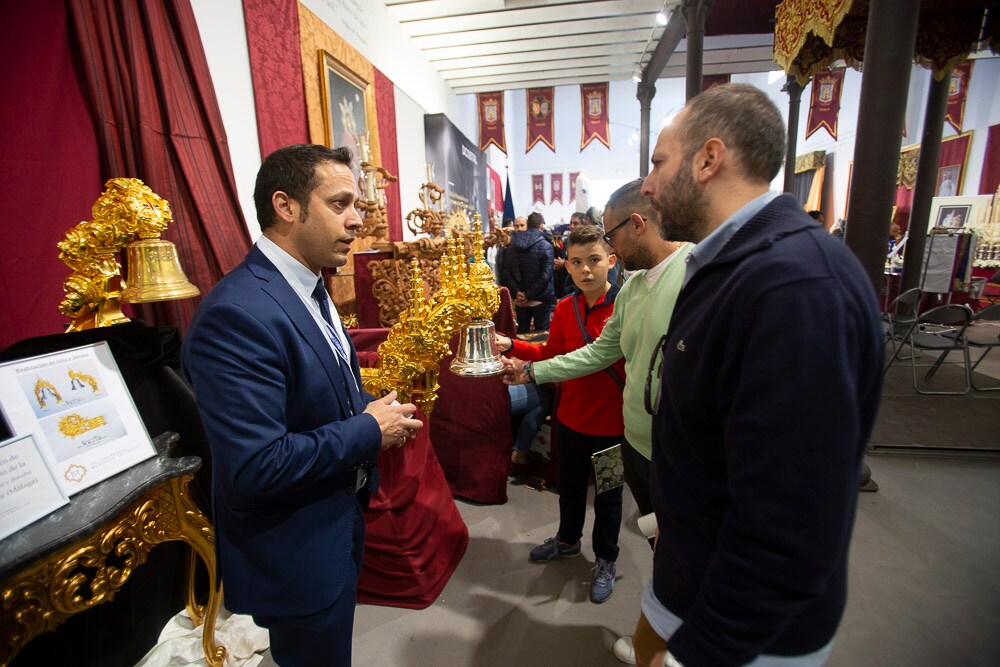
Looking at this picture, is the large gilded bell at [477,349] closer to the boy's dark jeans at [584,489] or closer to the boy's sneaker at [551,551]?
the boy's dark jeans at [584,489]

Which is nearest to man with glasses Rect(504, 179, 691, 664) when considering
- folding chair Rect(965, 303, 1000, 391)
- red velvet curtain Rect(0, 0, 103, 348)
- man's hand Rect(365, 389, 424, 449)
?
man's hand Rect(365, 389, 424, 449)

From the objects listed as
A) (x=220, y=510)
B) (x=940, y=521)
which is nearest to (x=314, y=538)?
(x=220, y=510)

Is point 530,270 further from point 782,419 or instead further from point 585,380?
point 782,419

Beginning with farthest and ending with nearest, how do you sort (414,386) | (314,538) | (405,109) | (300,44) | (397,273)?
(405,109)
(300,44)
(397,273)
(414,386)
(314,538)

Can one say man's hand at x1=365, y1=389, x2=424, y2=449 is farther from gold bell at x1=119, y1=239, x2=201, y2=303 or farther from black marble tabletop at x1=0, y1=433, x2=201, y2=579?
gold bell at x1=119, y1=239, x2=201, y2=303

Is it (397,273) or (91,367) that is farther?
(397,273)

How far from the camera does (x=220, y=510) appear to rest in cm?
121

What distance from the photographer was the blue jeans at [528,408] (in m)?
3.31

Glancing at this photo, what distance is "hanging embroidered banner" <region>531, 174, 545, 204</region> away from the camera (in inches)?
800

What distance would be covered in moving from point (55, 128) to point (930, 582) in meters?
4.78

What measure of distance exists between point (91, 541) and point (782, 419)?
181 centimetres

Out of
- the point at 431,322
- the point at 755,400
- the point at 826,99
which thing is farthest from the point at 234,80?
the point at 826,99

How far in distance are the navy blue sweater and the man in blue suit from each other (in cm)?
89

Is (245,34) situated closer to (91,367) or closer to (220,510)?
(91,367)
